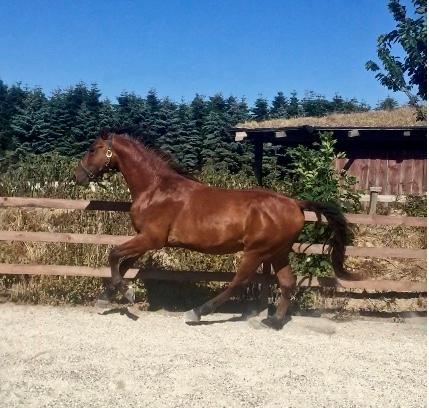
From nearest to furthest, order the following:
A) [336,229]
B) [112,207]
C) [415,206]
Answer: [336,229] < [112,207] < [415,206]

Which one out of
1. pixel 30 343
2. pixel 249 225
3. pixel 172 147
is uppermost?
pixel 172 147

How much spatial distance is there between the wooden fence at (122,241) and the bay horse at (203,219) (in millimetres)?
353

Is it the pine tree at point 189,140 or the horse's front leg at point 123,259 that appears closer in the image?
the horse's front leg at point 123,259

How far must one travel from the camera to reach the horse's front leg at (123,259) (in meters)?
5.59

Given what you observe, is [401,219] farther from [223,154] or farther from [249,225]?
[223,154]

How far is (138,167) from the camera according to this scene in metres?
5.90

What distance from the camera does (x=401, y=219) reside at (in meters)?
6.13

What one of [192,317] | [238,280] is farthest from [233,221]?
[192,317]

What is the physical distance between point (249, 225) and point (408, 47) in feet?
23.6

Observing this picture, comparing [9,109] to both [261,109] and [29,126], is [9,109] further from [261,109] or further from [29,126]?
[261,109]

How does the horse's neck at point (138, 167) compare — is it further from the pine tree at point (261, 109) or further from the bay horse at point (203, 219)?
the pine tree at point (261, 109)

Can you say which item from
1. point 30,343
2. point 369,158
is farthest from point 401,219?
point 369,158

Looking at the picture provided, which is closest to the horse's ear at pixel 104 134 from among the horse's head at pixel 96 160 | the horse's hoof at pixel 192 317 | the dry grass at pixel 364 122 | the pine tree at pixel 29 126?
the horse's head at pixel 96 160

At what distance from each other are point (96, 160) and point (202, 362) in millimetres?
2672
